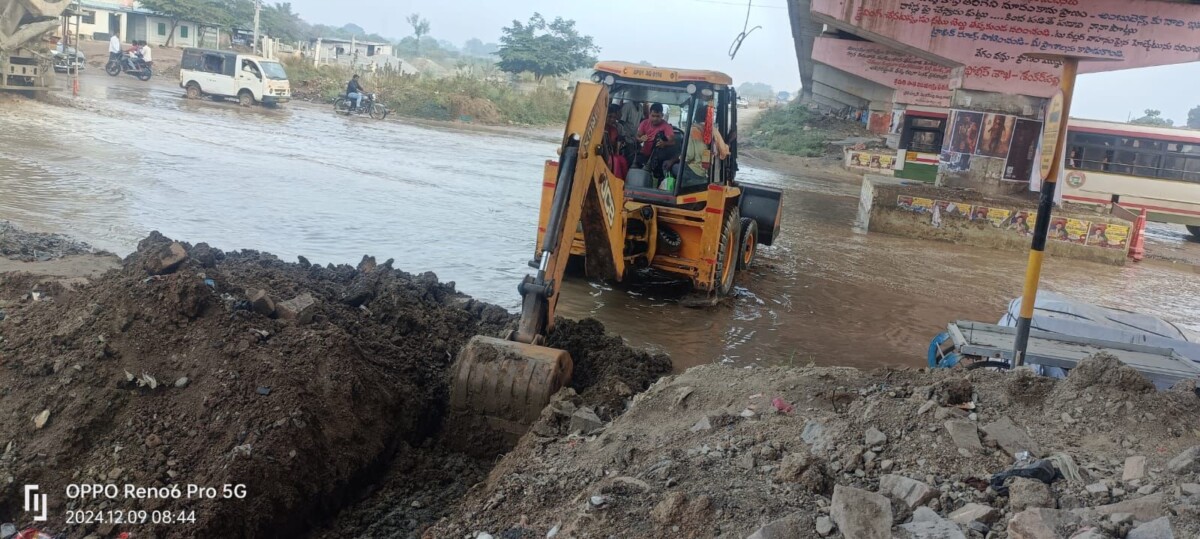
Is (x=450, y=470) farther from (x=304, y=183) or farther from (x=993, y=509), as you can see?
(x=304, y=183)

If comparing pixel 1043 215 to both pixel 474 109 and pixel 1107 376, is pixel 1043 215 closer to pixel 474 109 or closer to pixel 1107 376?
pixel 1107 376

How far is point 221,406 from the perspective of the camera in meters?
4.04

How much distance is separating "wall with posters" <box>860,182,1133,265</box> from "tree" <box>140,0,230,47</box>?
148ft

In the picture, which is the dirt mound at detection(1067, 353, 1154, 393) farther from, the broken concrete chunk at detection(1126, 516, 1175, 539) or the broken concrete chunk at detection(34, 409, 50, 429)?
the broken concrete chunk at detection(34, 409, 50, 429)

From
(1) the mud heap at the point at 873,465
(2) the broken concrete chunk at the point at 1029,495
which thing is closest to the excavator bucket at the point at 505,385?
(1) the mud heap at the point at 873,465

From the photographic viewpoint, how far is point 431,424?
5086 mm

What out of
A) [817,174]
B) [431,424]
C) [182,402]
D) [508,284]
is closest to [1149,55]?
[817,174]

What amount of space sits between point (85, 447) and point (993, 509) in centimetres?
381

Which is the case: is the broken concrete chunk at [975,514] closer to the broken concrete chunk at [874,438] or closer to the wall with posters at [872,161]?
the broken concrete chunk at [874,438]

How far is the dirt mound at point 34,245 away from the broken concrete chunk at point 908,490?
23.4ft

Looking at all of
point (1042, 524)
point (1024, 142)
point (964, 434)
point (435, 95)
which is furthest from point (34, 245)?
point (435, 95)

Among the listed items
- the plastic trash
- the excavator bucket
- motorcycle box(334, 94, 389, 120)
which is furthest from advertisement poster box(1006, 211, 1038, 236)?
motorcycle box(334, 94, 389, 120)

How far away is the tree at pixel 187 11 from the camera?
1866 inches

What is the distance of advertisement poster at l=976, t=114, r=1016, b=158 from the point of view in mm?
18141
